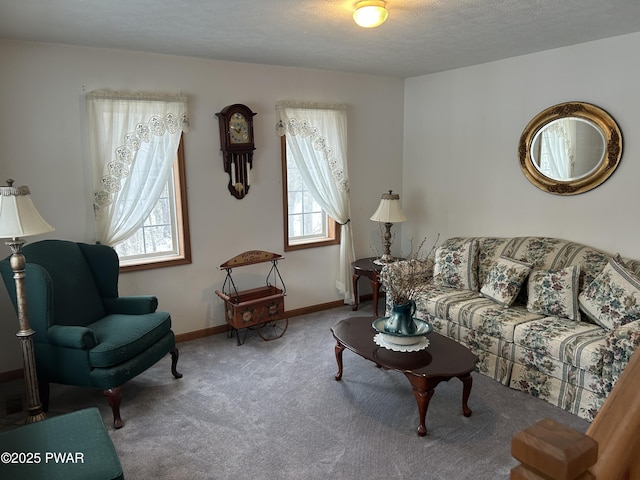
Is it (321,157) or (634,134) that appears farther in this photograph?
(321,157)

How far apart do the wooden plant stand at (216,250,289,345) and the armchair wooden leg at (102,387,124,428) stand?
4.21ft

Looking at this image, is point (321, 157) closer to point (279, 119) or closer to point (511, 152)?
point (279, 119)

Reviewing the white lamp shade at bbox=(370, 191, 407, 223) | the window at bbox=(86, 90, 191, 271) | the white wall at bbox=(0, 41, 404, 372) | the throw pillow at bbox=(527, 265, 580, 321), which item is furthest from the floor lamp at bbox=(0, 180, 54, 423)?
the throw pillow at bbox=(527, 265, 580, 321)

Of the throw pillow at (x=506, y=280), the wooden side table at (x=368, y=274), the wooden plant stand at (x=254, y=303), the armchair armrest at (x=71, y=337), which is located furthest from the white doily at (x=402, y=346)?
the armchair armrest at (x=71, y=337)

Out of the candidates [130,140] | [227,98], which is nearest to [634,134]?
[227,98]

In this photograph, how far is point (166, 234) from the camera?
4113mm

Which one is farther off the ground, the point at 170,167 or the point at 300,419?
the point at 170,167

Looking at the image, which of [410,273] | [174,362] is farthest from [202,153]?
[410,273]

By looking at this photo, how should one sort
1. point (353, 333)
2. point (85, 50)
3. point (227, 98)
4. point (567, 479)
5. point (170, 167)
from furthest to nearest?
point (227, 98) → point (170, 167) → point (85, 50) → point (353, 333) → point (567, 479)

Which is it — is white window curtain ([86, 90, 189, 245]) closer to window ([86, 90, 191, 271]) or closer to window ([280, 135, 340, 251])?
window ([86, 90, 191, 271])

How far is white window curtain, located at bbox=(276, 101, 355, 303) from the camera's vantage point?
448 cm

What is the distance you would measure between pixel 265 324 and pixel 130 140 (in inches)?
82.0

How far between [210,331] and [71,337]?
1.62m

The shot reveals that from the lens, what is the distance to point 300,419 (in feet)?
9.59
